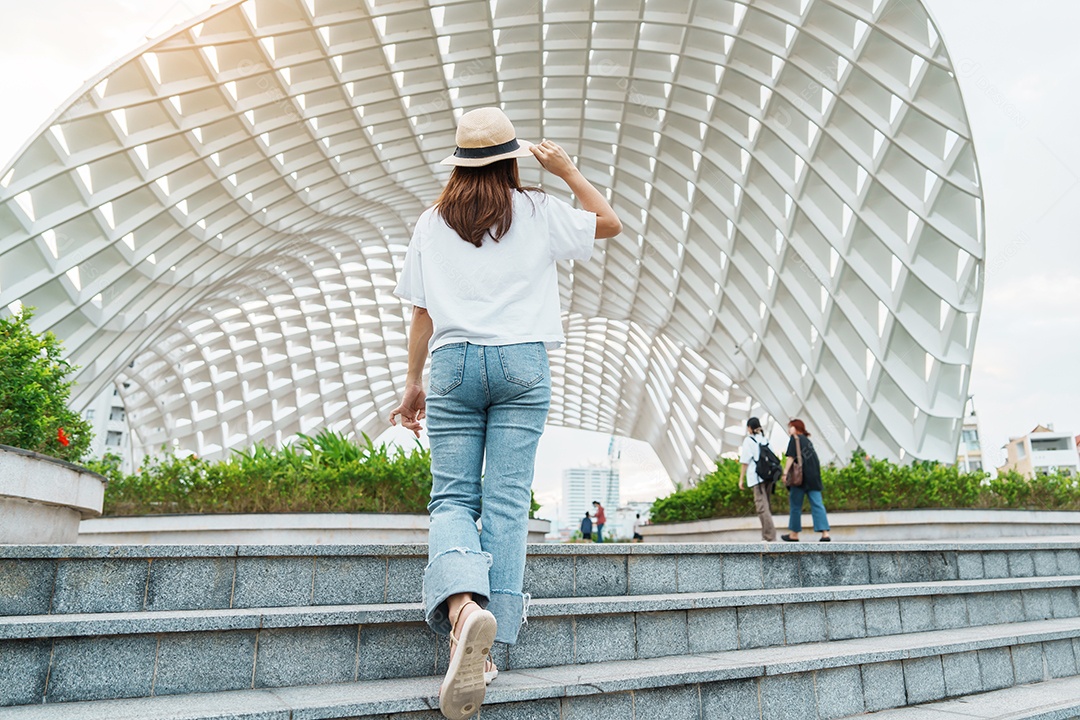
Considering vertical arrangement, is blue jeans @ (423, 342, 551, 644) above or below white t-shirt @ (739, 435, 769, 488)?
A: below

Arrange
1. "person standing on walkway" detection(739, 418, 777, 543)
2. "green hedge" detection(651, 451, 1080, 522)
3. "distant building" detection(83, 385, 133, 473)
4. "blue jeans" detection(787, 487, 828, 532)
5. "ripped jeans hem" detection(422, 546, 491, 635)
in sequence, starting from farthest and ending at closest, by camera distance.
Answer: "distant building" detection(83, 385, 133, 473)
"green hedge" detection(651, 451, 1080, 522)
"person standing on walkway" detection(739, 418, 777, 543)
"blue jeans" detection(787, 487, 828, 532)
"ripped jeans hem" detection(422, 546, 491, 635)

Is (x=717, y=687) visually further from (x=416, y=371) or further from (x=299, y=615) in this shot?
(x=416, y=371)

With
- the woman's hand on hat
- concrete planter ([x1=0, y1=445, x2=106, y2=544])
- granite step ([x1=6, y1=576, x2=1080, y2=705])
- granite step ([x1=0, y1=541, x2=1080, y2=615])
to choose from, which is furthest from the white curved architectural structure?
the woman's hand on hat

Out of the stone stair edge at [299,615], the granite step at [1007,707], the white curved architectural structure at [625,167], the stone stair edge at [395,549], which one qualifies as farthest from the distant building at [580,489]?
the stone stair edge at [299,615]

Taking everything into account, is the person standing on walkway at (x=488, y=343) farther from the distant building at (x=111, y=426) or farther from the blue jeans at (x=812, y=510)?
the distant building at (x=111, y=426)

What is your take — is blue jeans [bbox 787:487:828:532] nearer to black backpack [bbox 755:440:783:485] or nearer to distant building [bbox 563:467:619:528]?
black backpack [bbox 755:440:783:485]

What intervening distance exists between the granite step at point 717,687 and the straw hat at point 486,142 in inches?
82.3

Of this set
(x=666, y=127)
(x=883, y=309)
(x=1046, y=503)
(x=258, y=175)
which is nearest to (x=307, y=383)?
(x=258, y=175)

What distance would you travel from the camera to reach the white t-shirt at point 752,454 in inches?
432

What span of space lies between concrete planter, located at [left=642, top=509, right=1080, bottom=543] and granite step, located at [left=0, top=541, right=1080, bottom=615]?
8594 millimetres

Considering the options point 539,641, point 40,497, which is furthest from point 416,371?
point 40,497

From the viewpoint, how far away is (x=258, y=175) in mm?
24406

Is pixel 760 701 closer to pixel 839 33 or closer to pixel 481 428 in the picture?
pixel 481 428

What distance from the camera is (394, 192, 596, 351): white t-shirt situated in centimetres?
274
